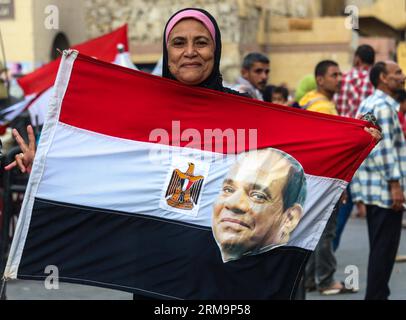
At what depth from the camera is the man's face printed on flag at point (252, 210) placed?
393 centimetres

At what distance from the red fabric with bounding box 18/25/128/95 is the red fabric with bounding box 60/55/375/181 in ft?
18.9

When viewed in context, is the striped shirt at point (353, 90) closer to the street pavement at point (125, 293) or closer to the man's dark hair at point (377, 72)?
the street pavement at point (125, 293)

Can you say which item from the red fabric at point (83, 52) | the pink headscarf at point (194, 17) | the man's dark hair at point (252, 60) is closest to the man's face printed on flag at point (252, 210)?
the pink headscarf at point (194, 17)

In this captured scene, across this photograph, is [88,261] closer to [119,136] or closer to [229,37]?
[119,136]

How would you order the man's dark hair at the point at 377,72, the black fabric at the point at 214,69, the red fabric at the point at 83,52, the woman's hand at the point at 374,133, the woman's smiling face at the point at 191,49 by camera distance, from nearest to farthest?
the woman's smiling face at the point at 191,49 < the black fabric at the point at 214,69 < the woman's hand at the point at 374,133 < the man's dark hair at the point at 377,72 < the red fabric at the point at 83,52

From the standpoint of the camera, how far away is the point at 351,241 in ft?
33.6

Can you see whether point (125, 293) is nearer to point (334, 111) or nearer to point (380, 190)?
point (380, 190)

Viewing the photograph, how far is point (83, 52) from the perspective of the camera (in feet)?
35.6

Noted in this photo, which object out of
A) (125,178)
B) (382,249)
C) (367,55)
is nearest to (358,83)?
(367,55)

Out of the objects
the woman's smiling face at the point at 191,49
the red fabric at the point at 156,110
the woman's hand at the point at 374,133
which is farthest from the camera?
the woman's hand at the point at 374,133

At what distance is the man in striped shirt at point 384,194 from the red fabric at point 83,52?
4.27 meters

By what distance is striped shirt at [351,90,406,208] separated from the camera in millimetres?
6664
